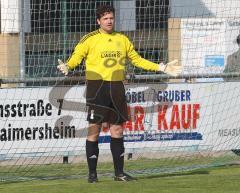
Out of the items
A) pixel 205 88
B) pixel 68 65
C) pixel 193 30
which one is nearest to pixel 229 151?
pixel 205 88

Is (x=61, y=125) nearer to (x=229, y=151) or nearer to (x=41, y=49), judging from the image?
(x=41, y=49)

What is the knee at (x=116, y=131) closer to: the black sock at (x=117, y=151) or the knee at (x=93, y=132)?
the black sock at (x=117, y=151)

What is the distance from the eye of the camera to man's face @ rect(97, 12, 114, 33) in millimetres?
10539

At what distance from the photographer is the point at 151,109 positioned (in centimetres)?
1430

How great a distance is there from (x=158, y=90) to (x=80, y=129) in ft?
4.70

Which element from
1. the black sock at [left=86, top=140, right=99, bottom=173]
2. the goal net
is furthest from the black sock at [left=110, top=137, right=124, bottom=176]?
the goal net

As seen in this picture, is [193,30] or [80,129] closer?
[80,129]

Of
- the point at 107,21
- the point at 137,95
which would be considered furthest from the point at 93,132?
the point at 137,95

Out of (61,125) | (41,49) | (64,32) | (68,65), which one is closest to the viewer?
(68,65)

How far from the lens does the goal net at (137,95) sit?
44.5ft

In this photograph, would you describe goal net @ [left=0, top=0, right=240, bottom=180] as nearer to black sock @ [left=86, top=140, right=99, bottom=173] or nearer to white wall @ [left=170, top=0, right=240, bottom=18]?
white wall @ [left=170, top=0, right=240, bottom=18]

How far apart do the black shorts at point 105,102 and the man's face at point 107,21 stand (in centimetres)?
62

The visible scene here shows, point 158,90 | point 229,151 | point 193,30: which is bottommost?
point 229,151

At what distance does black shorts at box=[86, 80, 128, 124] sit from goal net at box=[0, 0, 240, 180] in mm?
1906
